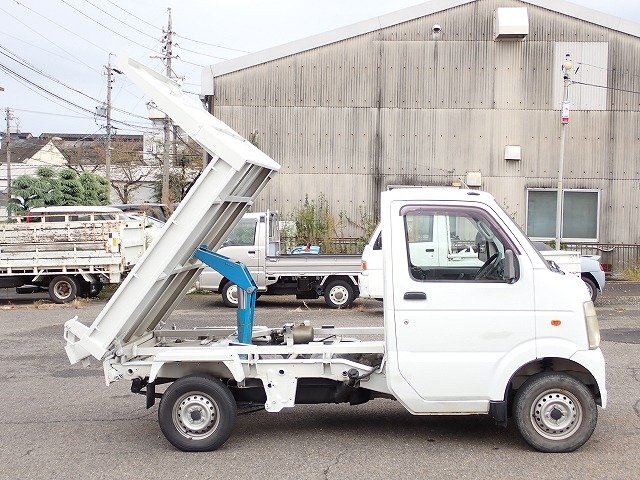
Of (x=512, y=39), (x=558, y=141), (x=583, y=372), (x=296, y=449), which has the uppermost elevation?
(x=512, y=39)

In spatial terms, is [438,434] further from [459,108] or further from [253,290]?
[459,108]

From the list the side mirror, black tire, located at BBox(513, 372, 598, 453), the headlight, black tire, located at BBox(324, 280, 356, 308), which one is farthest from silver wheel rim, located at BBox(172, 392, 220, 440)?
black tire, located at BBox(324, 280, 356, 308)

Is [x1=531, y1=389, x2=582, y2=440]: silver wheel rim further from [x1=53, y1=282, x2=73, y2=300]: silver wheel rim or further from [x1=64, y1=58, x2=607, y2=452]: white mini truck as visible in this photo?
[x1=53, y1=282, x2=73, y2=300]: silver wheel rim

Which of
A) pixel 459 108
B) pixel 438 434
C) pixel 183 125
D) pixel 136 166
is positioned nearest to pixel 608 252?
pixel 459 108

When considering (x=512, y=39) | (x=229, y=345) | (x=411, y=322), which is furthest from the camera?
(x=512, y=39)

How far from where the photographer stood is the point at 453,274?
619cm

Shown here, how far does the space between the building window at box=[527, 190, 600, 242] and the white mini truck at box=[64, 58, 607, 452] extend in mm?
16785

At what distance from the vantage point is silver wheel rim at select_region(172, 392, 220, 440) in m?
6.11

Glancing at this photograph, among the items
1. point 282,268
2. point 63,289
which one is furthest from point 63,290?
point 282,268

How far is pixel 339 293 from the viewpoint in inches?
618

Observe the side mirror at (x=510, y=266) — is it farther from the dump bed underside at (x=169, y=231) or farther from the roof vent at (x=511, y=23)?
the roof vent at (x=511, y=23)

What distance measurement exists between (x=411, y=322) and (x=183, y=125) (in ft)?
7.94

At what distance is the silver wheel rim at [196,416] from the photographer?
6113mm

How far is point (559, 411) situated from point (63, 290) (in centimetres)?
1383
